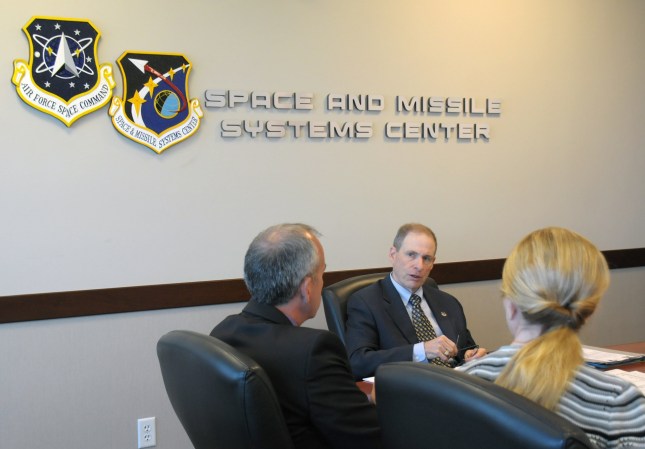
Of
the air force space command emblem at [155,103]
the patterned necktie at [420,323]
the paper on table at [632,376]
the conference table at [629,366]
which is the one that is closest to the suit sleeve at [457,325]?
the patterned necktie at [420,323]

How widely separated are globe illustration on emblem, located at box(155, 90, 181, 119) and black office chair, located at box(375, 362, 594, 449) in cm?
243

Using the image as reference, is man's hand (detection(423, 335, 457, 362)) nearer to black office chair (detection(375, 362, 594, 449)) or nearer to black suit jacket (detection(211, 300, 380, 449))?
black suit jacket (detection(211, 300, 380, 449))

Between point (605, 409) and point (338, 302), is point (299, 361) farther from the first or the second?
point (338, 302)

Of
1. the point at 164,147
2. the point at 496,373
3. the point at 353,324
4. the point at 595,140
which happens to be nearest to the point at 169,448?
the point at 353,324

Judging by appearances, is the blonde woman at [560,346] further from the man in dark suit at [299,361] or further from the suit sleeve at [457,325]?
the suit sleeve at [457,325]

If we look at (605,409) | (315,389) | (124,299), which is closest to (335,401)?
(315,389)

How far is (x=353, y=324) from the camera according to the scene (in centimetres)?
318

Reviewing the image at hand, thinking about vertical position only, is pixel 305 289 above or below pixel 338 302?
above

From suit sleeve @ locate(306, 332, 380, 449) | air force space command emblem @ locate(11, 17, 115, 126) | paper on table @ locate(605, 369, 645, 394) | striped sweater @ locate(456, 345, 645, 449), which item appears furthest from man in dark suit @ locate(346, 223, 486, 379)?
air force space command emblem @ locate(11, 17, 115, 126)

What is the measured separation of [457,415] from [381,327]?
1896 mm

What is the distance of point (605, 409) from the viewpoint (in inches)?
57.2

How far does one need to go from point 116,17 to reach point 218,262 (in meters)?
1.34

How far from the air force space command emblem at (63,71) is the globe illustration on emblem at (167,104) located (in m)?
0.24

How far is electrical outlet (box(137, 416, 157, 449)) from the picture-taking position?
3.60m
